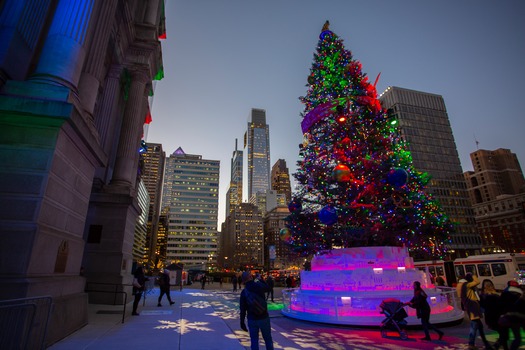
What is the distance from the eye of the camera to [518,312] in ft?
17.9

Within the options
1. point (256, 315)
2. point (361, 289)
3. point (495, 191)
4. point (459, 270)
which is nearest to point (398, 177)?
point (361, 289)

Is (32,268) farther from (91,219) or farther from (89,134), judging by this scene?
(91,219)

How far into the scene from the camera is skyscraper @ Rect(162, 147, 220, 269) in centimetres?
15975

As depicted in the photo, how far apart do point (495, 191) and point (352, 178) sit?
617 ft

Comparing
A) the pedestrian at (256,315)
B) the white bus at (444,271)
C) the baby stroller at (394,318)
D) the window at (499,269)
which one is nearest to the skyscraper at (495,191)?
the white bus at (444,271)

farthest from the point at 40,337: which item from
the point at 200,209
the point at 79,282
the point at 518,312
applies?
the point at 200,209

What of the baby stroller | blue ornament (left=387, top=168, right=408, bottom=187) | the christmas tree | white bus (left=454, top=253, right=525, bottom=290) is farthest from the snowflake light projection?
white bus (left=454, top=253, right=525, bottom=290)

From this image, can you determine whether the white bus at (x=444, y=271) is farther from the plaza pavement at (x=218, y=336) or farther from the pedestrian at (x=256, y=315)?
the pedestrian at (x=256, y=315)

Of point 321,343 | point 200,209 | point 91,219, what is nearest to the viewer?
point 321,343

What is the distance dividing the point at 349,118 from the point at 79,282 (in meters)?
13.1

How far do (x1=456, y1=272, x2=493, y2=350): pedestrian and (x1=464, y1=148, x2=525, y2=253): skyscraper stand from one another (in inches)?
4239

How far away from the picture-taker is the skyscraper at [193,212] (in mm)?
159750

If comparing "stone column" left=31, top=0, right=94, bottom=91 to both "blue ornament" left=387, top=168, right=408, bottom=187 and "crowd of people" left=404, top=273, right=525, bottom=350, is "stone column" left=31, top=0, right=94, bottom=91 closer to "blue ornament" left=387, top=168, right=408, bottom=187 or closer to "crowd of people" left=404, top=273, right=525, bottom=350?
"blue ornament" left=387, top=168, right=408, bottom=187

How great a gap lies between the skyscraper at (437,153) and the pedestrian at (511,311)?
89.9 m
